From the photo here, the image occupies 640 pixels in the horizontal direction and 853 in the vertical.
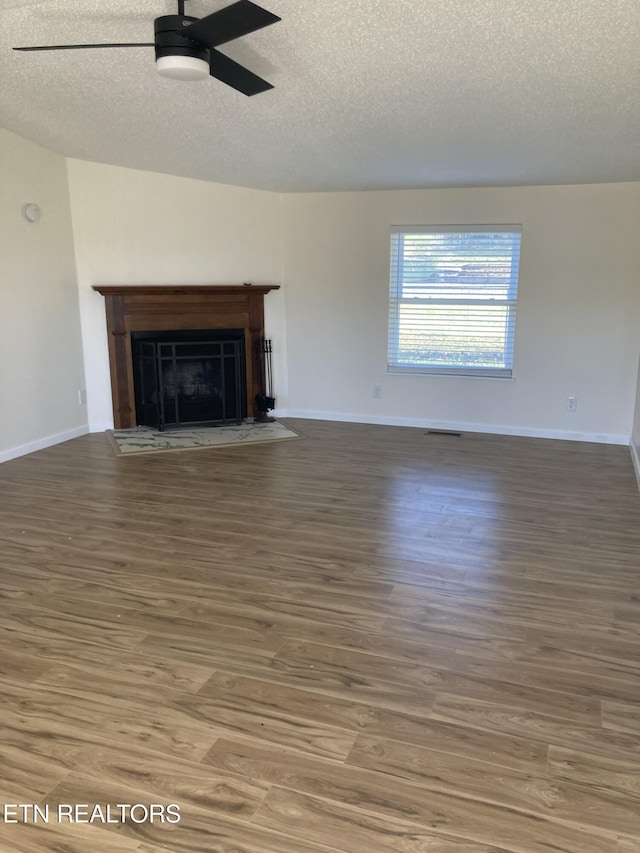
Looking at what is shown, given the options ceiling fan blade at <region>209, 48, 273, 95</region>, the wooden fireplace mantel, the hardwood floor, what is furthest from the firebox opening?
ceiling fan blade at <region>209, 48, 273, 95</region>

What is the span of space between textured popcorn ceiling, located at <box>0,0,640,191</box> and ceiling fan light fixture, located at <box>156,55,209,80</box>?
0.25 meters

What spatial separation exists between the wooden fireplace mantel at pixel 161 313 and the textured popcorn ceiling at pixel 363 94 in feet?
3.54

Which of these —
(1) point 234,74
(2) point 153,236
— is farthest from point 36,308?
(1) point 234,74

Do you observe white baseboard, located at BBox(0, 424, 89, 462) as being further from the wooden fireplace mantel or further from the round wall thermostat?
the round wall thermostat

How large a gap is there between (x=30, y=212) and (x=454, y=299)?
11.9ft

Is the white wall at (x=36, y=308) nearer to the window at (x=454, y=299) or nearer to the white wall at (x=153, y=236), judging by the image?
the white wall at (x=153, y=236)

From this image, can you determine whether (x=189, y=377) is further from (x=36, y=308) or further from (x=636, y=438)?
(x=636, y=438)

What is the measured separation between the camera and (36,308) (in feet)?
16.7

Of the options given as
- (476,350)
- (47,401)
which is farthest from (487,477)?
(47,401)

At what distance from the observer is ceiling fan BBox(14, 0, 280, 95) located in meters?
2.28

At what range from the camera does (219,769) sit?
5.96ft

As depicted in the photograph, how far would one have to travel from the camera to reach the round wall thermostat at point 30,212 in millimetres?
4871

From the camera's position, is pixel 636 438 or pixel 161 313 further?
pixel 161 313

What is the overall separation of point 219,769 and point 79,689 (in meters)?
0.66
